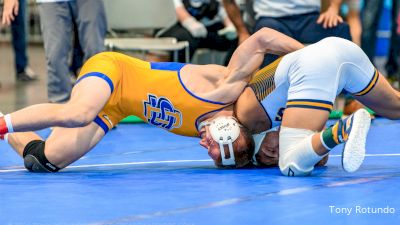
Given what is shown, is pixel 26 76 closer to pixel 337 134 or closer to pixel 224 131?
pixel 224 131

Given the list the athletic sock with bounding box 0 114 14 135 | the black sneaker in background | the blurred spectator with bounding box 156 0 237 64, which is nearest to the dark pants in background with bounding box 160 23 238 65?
the blurred spectator with bounding box 156 0 237 64

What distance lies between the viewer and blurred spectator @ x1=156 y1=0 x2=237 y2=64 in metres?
7.52

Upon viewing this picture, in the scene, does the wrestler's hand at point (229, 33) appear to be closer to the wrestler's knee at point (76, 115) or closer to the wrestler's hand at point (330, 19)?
the wrestler's hand at point (330, 19)

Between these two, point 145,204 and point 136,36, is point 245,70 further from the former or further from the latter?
point 136,36

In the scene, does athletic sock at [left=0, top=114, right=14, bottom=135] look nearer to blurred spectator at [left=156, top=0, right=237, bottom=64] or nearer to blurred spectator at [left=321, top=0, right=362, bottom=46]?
blurred spectator at [left=156, top=0, right=237, bottom=64]

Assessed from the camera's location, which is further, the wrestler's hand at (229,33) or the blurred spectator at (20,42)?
the blurred spectator at (20,42)

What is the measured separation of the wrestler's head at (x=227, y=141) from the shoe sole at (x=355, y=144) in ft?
2.24

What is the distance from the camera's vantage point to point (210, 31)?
7688mm

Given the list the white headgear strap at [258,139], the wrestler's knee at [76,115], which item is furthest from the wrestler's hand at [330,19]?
the wrestler's knee at [76,115]

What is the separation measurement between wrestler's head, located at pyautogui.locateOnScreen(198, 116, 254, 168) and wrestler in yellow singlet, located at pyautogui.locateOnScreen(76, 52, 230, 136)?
0.36 feet

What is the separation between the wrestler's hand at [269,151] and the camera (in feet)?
14.8

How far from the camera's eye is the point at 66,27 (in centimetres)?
620

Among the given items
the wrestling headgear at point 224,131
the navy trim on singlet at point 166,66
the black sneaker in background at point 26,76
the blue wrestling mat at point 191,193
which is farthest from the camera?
the black sneaker in background at point 26,76

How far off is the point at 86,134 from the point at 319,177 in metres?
1.21
